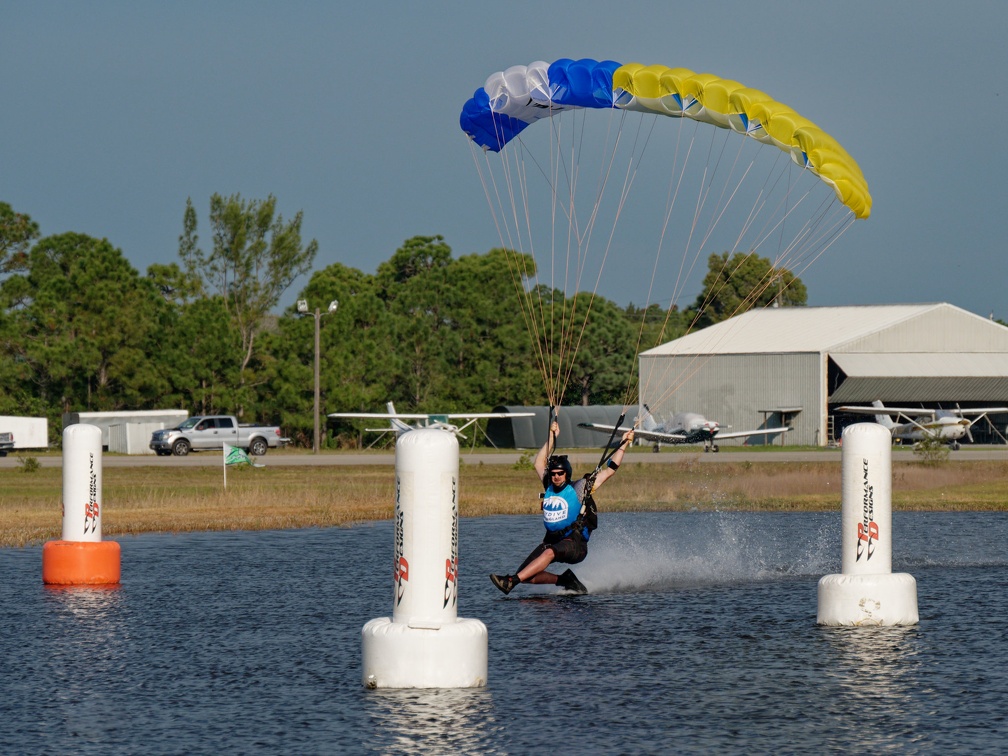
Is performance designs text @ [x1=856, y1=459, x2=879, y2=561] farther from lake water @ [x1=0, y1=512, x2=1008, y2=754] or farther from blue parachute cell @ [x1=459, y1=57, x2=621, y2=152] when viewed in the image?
blue parachute cell @ [x1=459, y1=57, x2=621, y2=152]

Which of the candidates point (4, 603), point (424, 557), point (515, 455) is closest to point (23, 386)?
point (515, 455)

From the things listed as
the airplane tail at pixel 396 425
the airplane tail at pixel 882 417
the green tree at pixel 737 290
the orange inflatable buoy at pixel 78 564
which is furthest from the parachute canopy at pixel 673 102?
the green tree at pixel 737 290

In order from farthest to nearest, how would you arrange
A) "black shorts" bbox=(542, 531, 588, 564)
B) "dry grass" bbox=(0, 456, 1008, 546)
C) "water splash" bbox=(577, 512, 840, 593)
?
"dry grass" bbox=(0, 456, 1008, 546) < "water splash" bbox=(577, 512, 840, 593) < "black shorts" bbox=(542, 531, 588, 564)

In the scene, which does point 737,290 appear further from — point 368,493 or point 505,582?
point 505,582

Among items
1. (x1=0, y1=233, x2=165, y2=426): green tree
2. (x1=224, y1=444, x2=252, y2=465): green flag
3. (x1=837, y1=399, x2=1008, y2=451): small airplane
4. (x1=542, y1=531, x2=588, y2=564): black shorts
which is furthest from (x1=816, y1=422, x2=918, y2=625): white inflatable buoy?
(x1=0, y1=233, x2=165, y2=426): green tree

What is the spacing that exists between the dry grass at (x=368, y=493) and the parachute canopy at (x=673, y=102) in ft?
32.2

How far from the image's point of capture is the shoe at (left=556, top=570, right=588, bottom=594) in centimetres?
1652

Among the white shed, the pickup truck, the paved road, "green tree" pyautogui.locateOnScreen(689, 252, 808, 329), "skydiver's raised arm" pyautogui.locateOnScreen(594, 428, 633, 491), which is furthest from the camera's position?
"green tree" pyautogui.locateOnScreen(689, 252, 808, 329)

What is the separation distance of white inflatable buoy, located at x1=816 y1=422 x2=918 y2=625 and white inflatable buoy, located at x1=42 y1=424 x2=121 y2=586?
8719 millimetres

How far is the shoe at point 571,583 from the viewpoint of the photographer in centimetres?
1652

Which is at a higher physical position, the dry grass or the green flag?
the green flag

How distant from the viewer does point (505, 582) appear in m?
15.7

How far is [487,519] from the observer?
28.2 meters

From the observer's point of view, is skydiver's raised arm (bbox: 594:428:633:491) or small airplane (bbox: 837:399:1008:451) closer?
skydiver's raised arm (bbox: 594:428:633:491)
